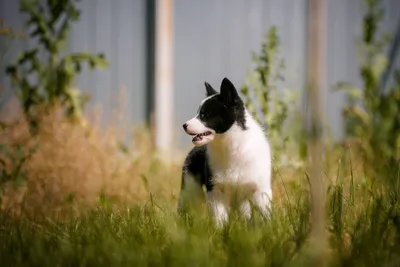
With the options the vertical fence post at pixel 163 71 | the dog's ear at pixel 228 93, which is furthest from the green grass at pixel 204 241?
the vertical fence post at pixel 163 71

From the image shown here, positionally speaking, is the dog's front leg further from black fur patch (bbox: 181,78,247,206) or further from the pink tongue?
the pink tongue

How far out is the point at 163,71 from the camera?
520cm

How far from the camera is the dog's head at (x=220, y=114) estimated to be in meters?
2.54

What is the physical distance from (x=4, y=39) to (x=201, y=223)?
106 inches

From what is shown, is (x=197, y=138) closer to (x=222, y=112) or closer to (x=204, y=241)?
(x=222, y=112)

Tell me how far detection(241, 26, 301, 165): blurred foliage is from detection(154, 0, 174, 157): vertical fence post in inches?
59.3

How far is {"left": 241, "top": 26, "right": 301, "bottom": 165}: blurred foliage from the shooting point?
3.51 meters

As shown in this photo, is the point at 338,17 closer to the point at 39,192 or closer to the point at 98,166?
the point at 98,166

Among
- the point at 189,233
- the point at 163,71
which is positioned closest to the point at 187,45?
the point at 163,71

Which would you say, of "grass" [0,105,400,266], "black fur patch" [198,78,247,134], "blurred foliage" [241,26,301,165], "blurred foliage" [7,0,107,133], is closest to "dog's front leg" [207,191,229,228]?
"grass" [0,105,400,266]

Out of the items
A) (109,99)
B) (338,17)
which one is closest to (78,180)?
(109,99)

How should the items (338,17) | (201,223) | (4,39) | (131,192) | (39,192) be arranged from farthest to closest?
1. (338,17)
2. (4,39)
3. (131,192)
4. (39,192)
5. (201,223)

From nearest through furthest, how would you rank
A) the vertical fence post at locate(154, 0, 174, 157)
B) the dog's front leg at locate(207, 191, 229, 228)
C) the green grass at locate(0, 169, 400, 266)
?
1. the green grass at locate(0, 169, 400, 266)
2. the dog's front leg at locate(207, 191, 229, 228)
3. the vertical fence post at locate(154, 0, 174, 157)

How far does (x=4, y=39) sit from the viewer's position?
4184mm
